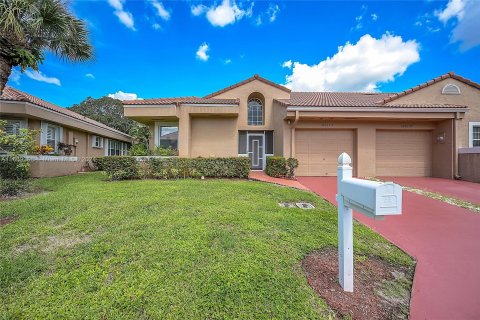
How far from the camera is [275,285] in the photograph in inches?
105

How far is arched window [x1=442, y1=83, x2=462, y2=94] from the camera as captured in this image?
13.3 m

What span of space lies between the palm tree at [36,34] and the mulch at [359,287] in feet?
27.8

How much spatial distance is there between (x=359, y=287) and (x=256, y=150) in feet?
41.6

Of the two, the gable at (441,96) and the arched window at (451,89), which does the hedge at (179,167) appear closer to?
the gable at (441,96)

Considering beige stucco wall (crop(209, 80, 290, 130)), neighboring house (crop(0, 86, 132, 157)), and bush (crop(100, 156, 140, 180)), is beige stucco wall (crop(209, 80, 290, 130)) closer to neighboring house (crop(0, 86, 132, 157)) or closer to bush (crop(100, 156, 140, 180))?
bush (crop(100, 156, 140, 180))

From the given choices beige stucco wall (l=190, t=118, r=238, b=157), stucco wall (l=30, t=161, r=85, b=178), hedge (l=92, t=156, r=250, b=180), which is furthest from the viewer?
beige stucco wall (l=190, t=118, r=238, b=157)

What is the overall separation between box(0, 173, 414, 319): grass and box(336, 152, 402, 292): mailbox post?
0.61 m

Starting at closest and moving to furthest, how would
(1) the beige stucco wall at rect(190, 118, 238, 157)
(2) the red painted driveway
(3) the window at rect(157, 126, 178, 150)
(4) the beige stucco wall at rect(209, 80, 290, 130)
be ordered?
(2) the red painted driveway
(1) the beige stucco wall at rect(190, 118, 238, 157)
(3) the window at rect(157, 126, 178, 150)
(4) the beige stucco wall at rect(209, 80, 290, 130)

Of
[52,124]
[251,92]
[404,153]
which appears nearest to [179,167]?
[251,92]

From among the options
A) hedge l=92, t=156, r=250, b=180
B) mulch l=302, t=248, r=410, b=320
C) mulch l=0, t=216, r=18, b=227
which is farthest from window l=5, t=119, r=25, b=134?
mulch l=302, t=248, r=410, b=320

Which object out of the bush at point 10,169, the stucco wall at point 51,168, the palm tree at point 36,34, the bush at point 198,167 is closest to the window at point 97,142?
the stucco wall at point 51,168

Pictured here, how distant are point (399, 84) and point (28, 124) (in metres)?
27.3

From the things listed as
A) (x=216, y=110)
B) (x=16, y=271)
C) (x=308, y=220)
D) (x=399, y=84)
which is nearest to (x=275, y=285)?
(x=308, y=220)

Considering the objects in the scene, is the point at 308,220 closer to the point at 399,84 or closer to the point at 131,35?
the point at 131,35
